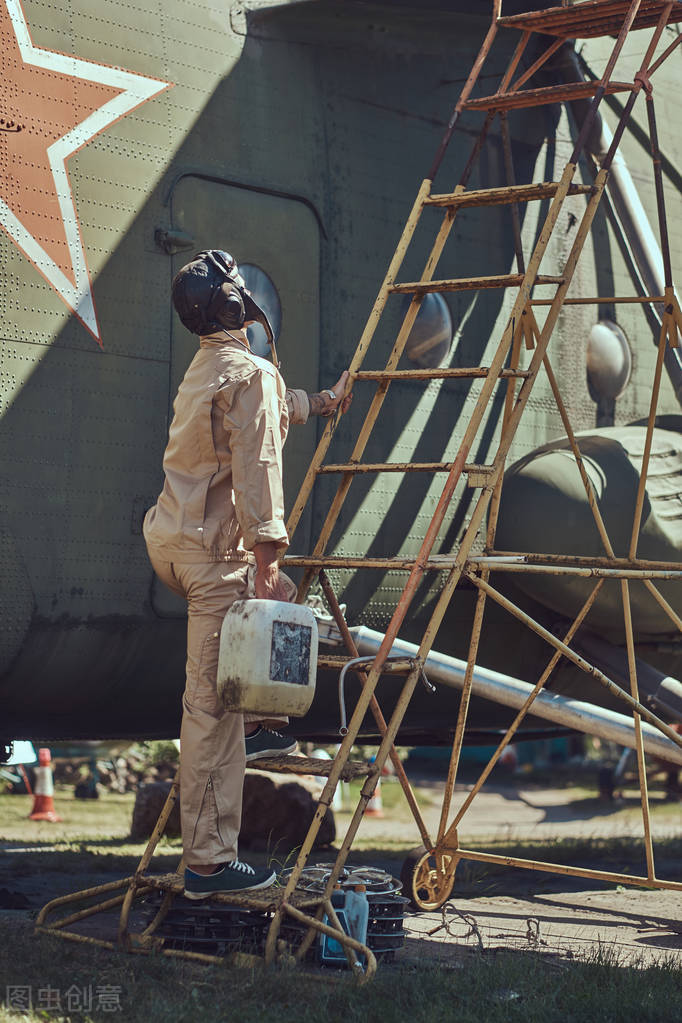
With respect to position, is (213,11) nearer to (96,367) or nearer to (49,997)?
(96,367)

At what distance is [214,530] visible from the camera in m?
5.00

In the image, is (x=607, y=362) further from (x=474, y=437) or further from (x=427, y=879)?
(x=427, y=879)

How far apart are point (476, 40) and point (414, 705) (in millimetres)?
3898

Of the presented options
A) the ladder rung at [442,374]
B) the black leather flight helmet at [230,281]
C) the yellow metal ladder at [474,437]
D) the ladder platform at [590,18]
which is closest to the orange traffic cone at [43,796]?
the yellow metal ladder at [474,437]

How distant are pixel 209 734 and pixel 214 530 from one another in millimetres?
768

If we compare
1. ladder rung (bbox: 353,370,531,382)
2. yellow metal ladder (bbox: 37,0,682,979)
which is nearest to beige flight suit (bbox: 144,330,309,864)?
yellow metal ladder (bbox: 37,0,682,979)

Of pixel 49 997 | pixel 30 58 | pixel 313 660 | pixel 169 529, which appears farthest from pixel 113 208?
pixel 49 997

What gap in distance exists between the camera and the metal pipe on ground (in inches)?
257

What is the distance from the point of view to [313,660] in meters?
4.88

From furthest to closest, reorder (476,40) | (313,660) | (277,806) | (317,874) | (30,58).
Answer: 1. (277,806)
2. (476,40)
3. (30,58)
4. (317,874)
5. (313,660)

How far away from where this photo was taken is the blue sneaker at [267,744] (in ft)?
18.1

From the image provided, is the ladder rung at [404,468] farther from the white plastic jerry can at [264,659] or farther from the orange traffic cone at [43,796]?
the orange traffic cone at [43,796]

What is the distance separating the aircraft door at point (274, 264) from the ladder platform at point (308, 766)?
1.18 metres

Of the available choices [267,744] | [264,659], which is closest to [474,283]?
[264,659]
